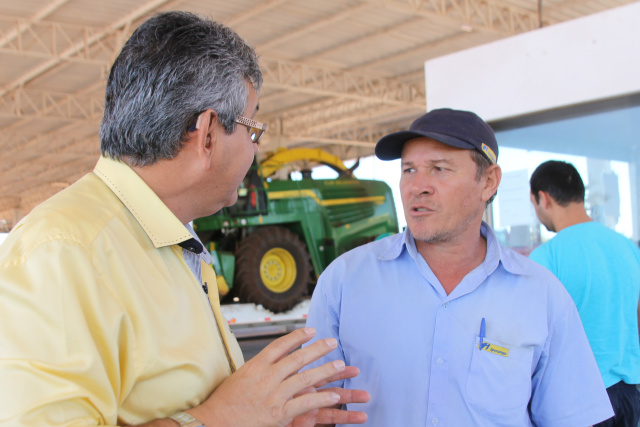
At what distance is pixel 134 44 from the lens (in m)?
1.26

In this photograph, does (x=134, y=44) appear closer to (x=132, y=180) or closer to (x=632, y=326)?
(x=132, y=180)

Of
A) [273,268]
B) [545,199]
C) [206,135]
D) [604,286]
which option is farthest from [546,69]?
[273,268]

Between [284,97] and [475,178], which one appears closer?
[475,178]

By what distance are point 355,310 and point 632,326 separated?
1.67 m

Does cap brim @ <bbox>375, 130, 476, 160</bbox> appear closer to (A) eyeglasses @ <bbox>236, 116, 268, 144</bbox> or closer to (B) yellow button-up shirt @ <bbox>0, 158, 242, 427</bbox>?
(A) eyeglasses @ <bbox>236, 116, 268, 144</bbox>

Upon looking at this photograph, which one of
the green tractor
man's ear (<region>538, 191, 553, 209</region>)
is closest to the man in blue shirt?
man's ear (<region>538, 191, 553, 209</region>)

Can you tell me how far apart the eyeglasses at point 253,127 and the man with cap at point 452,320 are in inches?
25.9

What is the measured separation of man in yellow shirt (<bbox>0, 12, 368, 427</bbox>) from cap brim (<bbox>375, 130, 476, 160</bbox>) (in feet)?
2.28

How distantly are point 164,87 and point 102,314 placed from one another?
48 centimetres

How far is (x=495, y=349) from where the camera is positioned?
68.9 inches

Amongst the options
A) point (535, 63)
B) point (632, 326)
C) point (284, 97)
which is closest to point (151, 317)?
point (632, 326)

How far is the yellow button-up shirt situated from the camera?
94 centimetres

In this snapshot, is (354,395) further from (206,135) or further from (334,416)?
(206,135)

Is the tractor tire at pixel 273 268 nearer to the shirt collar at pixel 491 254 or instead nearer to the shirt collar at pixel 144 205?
the shirt collar at pixel 491 254
